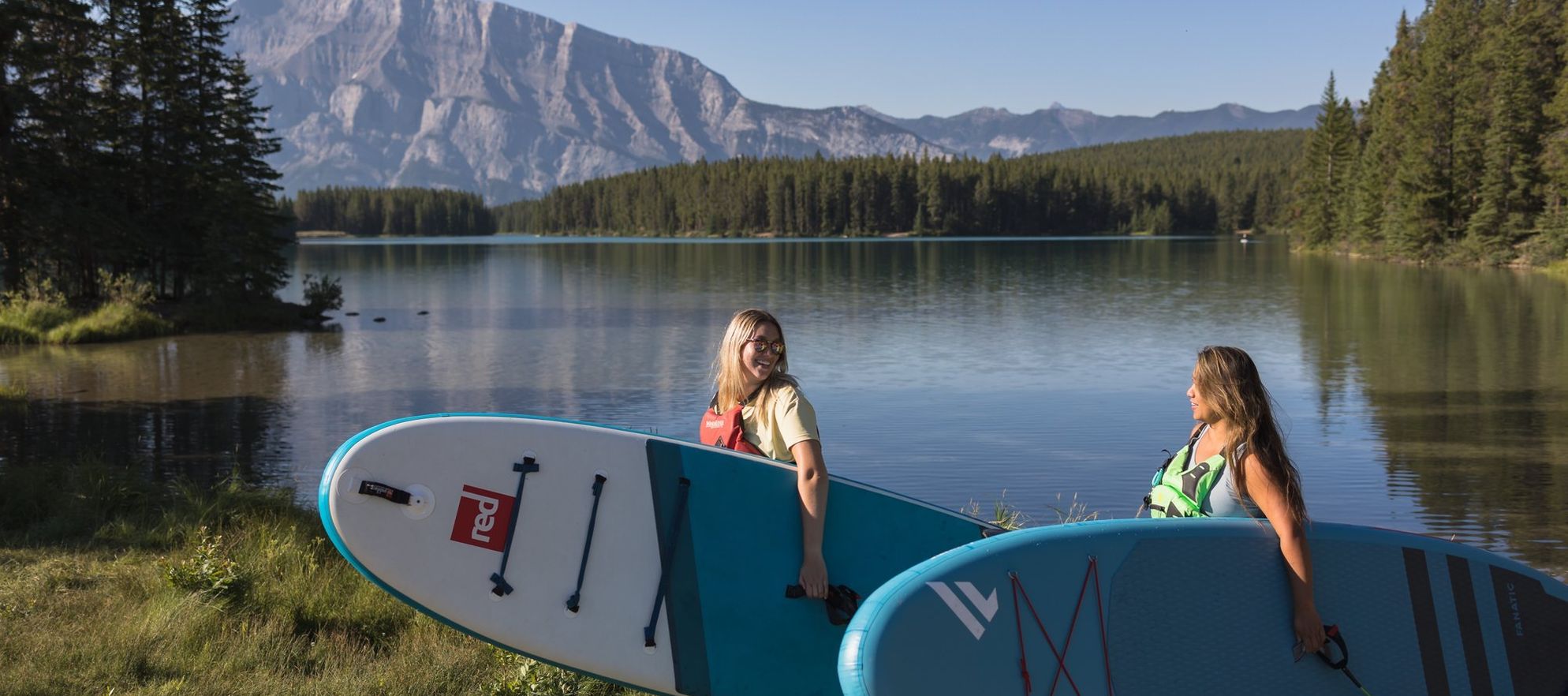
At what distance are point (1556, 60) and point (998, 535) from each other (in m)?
60.8

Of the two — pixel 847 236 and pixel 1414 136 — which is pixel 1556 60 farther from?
pixel 847 236

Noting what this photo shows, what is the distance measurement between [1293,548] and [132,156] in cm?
Answer: 3125

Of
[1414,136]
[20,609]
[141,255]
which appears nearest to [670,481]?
[20,609]

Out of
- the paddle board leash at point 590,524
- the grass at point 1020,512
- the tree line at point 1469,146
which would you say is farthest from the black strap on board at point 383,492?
the tree line at point 1469,146

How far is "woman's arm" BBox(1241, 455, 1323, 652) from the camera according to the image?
418cm

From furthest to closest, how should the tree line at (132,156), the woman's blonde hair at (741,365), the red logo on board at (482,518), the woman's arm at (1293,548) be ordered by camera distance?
the tree line at (132,156) < the red logo on board at (482,518) < the woman's blonde hair at (741,365) < the woman's arm at (1293,548)

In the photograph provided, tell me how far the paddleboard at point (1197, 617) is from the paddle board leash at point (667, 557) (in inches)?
44.8

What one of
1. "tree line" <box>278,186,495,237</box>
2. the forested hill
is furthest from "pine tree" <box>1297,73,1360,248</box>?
"tree line" <box>278,186,495,237</box>

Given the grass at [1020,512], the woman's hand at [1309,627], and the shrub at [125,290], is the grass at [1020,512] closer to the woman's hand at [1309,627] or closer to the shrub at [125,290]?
the woman's hand at [1309,627]

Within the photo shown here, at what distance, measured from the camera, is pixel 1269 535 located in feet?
14.7

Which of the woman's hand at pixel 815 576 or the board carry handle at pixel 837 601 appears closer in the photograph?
the woman's hand at pixel 815 576

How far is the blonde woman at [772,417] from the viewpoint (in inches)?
173

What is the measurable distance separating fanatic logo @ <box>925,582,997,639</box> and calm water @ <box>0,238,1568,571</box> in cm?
622

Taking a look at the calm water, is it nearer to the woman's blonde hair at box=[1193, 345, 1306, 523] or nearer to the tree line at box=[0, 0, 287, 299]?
the tree line at box=[0, 0, 287, 299]
